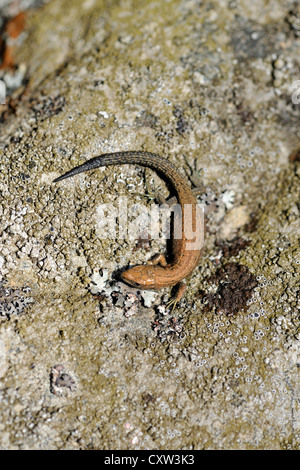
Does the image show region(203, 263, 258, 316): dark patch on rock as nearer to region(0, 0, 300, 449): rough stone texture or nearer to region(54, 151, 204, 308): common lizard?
region(0, 0, 300, 449): rough stone texture

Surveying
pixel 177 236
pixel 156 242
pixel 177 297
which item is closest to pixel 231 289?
pixel 177 297

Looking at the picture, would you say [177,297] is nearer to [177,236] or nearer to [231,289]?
[231,289]

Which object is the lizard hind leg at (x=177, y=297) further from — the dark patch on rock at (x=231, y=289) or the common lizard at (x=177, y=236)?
the dark patch on rock at (x=231, y=289)

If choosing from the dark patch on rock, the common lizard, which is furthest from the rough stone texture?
the common lizard

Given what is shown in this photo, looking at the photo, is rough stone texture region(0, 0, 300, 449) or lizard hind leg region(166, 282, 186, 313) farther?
lizard hind leg region(166, 282, 186, 313)

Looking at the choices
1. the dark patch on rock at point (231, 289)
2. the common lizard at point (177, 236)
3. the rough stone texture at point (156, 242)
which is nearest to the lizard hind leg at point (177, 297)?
the common lizard at point (177, 236)
